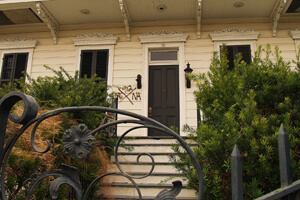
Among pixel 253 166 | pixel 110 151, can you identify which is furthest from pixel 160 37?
pixel 253 166

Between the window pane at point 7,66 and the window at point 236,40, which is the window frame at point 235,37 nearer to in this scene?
the window at point 236,40

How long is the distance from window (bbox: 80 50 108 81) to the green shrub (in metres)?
5.15

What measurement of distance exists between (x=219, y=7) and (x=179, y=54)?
5.67ft

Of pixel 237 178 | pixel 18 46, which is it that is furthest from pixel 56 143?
pixel 18 46

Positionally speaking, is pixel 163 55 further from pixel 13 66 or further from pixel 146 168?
pixel 13 66

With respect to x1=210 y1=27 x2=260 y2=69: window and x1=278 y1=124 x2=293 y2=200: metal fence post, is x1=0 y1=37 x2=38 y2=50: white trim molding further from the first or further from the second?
x1=278 y1=124 x2=293 y2=200: metal fence post

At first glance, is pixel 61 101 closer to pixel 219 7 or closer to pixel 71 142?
pixel 71 142

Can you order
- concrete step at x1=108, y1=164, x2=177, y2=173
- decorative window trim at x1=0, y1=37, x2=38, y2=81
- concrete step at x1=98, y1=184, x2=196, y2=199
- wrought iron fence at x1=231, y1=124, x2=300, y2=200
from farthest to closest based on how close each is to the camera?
decorative window trim at x1=0, y1=37, x2=38, y2=81, concrete step at x1=108, y1=164, x2=177, y2=173, concrete step at x1=98, y1=184, x2=196, y2=199, wrought iron fence at x1=231, y1=124, x2=300, y2=200

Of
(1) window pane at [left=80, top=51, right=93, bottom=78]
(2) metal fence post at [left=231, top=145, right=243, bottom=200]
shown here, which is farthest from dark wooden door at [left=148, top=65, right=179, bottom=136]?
(2) metal fence post at [left=231, top=145, right=243, bottom=200]

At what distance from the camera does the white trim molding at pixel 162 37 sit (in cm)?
790

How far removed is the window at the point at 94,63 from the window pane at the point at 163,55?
1.46m

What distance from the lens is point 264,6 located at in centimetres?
738

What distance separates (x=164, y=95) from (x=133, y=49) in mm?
1709

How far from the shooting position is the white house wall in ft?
24.8
